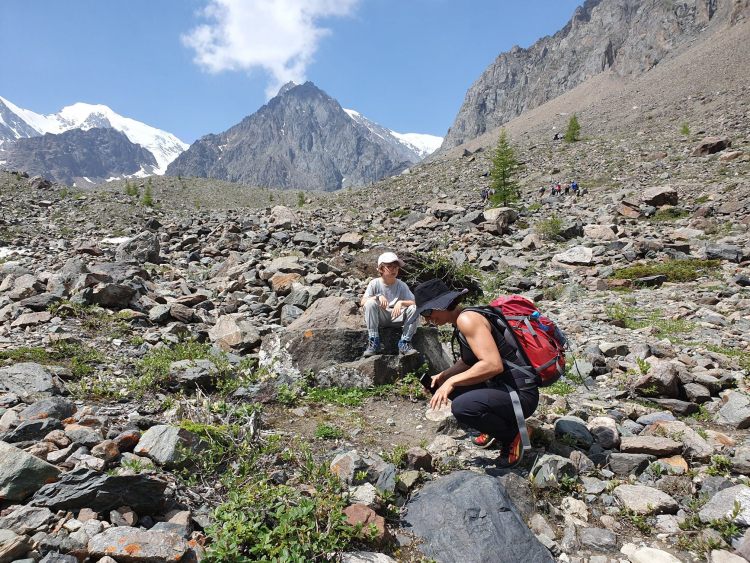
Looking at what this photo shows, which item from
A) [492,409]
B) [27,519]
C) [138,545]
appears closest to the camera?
[138,545]

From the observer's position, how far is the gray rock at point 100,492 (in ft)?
10.5

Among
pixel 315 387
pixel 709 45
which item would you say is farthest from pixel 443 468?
pixel 709 45

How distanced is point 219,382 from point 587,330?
7820mm

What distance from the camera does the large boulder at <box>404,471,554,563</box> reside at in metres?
3.33

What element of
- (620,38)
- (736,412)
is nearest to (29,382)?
(736,412)

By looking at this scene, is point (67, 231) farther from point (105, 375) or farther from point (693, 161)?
point (693, 161)

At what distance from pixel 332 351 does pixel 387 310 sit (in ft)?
4.03

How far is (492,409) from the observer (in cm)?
446

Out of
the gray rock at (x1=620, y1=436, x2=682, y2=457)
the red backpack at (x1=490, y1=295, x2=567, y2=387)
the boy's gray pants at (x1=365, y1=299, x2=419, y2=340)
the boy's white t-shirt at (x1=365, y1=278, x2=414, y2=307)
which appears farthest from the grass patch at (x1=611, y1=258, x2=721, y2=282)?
the red backpack at (x1=490, y1=295, x2=567, y2=387)

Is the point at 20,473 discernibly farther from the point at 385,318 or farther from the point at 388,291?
the point at 388,291

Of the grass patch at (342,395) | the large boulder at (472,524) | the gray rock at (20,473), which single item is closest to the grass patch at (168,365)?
the grass patch at (342,395)

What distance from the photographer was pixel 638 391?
6.34 meters

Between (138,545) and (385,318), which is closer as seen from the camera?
(138,545)

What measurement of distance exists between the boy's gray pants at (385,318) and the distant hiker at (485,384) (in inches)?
105
